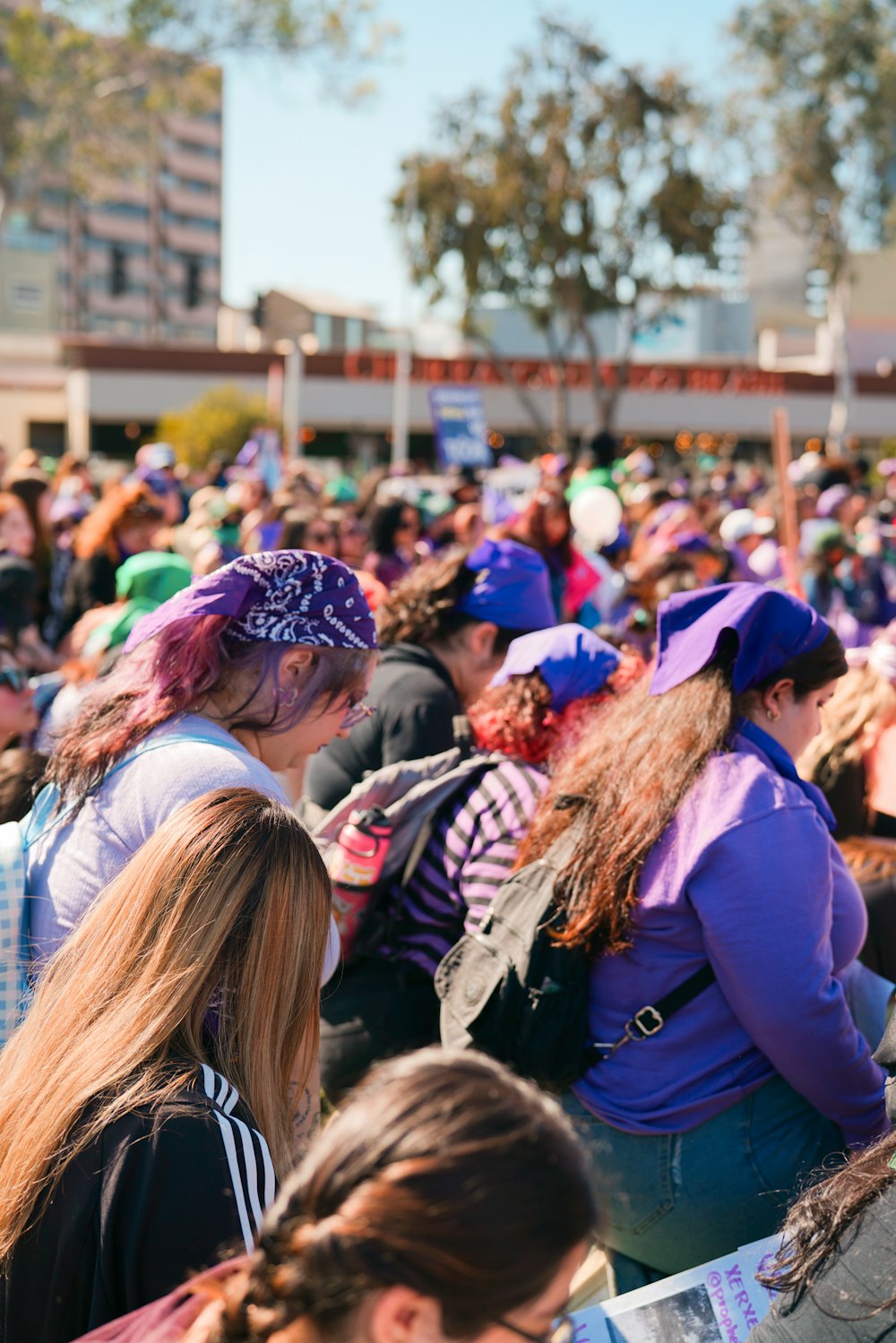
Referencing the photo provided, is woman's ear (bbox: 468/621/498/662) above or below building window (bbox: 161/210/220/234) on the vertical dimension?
below

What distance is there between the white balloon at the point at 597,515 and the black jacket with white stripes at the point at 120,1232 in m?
6.82

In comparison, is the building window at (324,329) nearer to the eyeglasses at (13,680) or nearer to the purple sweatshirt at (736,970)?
the eyeglasses at (13,680)

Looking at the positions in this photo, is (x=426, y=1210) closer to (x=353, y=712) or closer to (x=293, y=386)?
(x=353, y=712)

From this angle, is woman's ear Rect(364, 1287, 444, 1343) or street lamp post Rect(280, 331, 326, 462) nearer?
woman's ear Rect(364, 1287, 444, 1343)

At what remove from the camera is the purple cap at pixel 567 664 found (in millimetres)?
3268

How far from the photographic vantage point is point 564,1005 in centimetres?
253

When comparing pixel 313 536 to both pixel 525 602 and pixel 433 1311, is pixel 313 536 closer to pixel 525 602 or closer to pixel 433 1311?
pixel 525 602

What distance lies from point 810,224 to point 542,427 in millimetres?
8918

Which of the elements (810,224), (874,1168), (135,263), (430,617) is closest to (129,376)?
(810,224)

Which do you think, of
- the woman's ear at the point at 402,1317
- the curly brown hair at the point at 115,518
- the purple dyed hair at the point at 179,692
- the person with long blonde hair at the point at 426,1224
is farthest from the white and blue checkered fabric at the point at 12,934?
the curly brown hair at the point at 115,518

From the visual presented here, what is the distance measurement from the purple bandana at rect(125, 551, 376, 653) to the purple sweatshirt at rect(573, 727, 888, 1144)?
2.54 ft

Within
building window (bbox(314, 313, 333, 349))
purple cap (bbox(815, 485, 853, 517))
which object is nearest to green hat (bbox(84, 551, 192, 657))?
purple cap (bbox(815, 485, 853, 517))

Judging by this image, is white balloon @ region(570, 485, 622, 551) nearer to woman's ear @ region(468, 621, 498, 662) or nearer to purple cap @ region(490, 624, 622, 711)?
woman's ear @ region(468, 621, 498, 662)

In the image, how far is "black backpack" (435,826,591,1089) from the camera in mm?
2531
